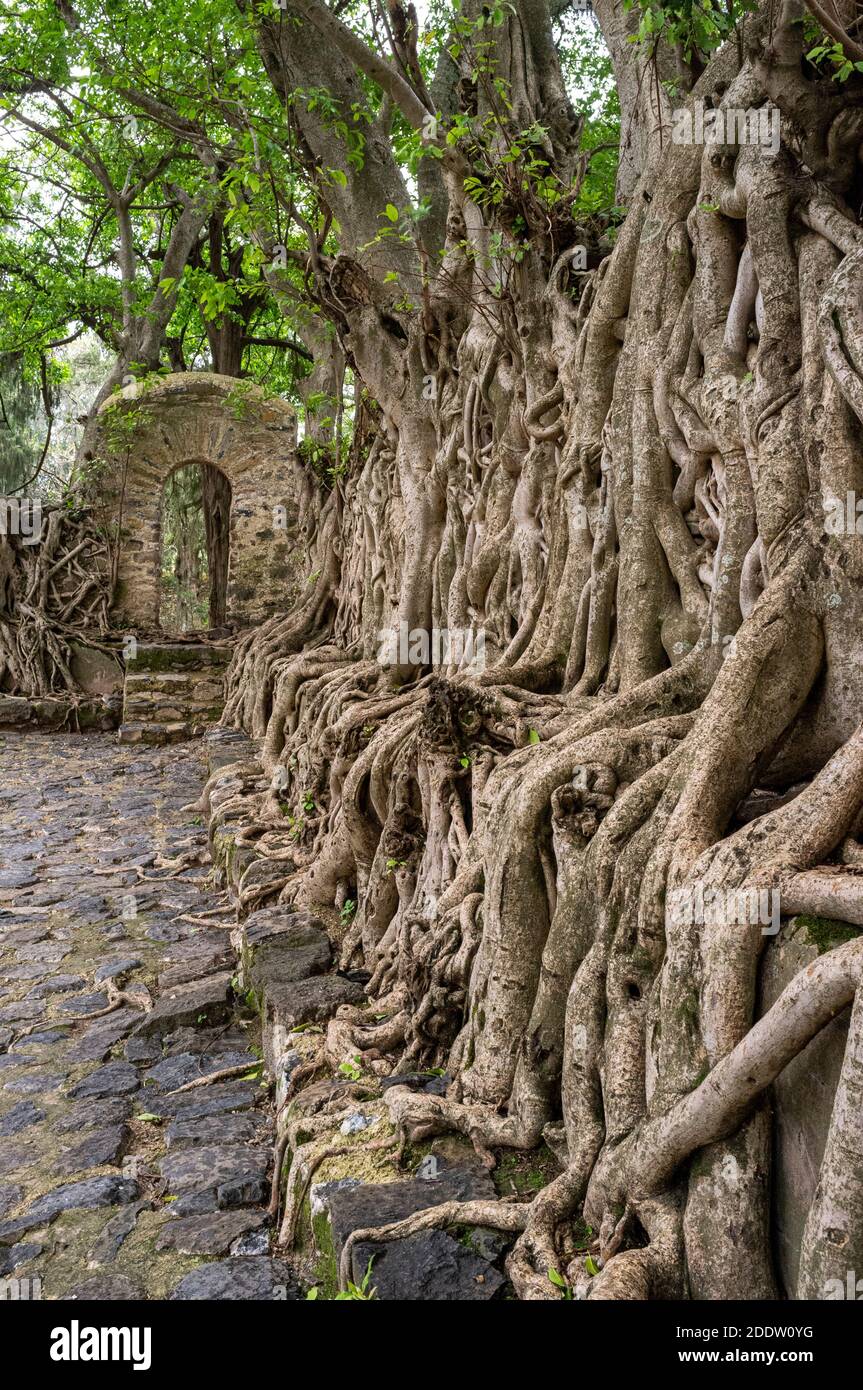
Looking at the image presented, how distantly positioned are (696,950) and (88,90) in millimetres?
12936

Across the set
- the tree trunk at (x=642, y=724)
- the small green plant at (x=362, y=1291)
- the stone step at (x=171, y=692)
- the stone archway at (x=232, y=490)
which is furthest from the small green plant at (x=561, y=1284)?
the stone archway at (x=232, y=490)

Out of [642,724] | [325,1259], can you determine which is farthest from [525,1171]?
[642,724]

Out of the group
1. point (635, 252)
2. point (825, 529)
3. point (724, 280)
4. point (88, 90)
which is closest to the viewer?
point (825, 529)

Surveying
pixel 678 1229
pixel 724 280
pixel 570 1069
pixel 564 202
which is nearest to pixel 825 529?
pixel 724 280

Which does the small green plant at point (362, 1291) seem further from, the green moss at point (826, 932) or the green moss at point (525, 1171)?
the green moss at point (826, 932)

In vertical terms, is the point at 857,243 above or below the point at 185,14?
below

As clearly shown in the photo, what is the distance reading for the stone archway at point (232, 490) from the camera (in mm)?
14258

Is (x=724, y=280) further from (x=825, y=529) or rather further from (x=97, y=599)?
(x=97, y=599)

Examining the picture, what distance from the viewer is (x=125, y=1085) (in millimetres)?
3730

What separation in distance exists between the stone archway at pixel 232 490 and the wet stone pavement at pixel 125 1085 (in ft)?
24.4

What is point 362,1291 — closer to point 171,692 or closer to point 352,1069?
point 352,1069

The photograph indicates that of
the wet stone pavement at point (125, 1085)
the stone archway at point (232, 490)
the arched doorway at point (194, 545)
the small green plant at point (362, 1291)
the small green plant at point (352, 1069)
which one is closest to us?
the small green plant at point (362, 1291)

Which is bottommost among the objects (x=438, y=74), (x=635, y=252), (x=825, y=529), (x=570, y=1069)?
(x=570, y=1069)

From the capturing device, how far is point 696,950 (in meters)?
2.11
